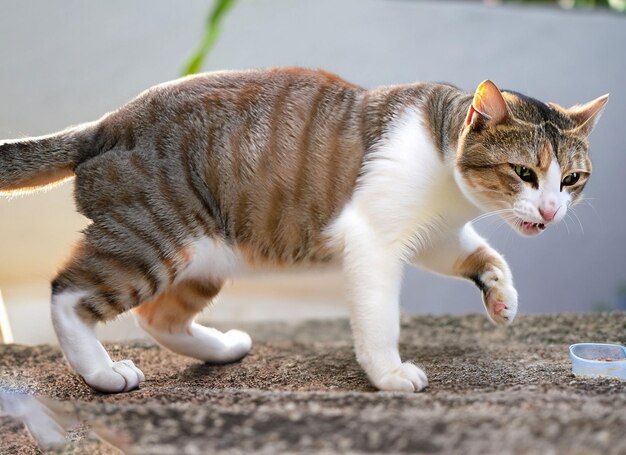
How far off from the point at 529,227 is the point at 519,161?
0.45 feet

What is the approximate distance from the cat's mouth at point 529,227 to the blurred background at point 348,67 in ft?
4.07

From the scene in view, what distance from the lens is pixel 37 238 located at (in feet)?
9.03

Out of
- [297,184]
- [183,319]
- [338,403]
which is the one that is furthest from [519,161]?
[183,319]

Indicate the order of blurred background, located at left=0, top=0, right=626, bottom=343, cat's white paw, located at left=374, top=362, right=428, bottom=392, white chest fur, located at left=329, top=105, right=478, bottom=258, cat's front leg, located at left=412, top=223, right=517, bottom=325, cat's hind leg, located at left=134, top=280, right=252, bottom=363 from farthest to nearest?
blurred background, located at left=0, top=0, right=626, bottom=343 < cat's hind leg, located at left=134, top=280, right=252, bottom=363 < cat's front leg, located at left=412, top=223, right=517, bottom=325 < white chest fur, located at left=329, top=105, right=478, bottom=258 < cat's white paw, located at left=374, top=362, right=428, bottom=392

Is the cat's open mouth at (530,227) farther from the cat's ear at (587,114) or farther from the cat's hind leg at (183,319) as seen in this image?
the cat's hind leg at (183,319)

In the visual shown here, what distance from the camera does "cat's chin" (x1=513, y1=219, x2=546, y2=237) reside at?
1488mm

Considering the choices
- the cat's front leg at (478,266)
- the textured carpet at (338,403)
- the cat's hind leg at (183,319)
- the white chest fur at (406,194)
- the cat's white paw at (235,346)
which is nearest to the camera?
the textured carpet at (338,403)

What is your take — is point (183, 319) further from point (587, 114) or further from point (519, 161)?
point (587, 114)

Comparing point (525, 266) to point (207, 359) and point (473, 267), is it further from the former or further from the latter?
point (207, 359)

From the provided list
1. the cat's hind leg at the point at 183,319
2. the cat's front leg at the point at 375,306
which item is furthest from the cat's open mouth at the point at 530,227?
the cat's hind leg at the point at 183,319

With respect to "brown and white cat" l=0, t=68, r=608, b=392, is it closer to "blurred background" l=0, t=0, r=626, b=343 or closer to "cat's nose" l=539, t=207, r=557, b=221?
"cat's nose" l=539, t=207, r=557, b=221

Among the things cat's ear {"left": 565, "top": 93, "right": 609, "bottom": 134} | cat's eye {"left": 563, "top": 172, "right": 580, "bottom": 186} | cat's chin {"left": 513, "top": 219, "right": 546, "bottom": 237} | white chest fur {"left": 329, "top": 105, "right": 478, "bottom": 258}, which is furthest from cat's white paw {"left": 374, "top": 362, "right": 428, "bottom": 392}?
cat's ear {"left": 565, "top": 93, "right": 609, "bottom": 134}

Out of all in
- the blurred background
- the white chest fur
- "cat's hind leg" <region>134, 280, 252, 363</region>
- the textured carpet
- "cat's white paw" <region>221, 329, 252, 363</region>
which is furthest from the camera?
the blurred background

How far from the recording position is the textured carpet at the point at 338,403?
0.94 metres
